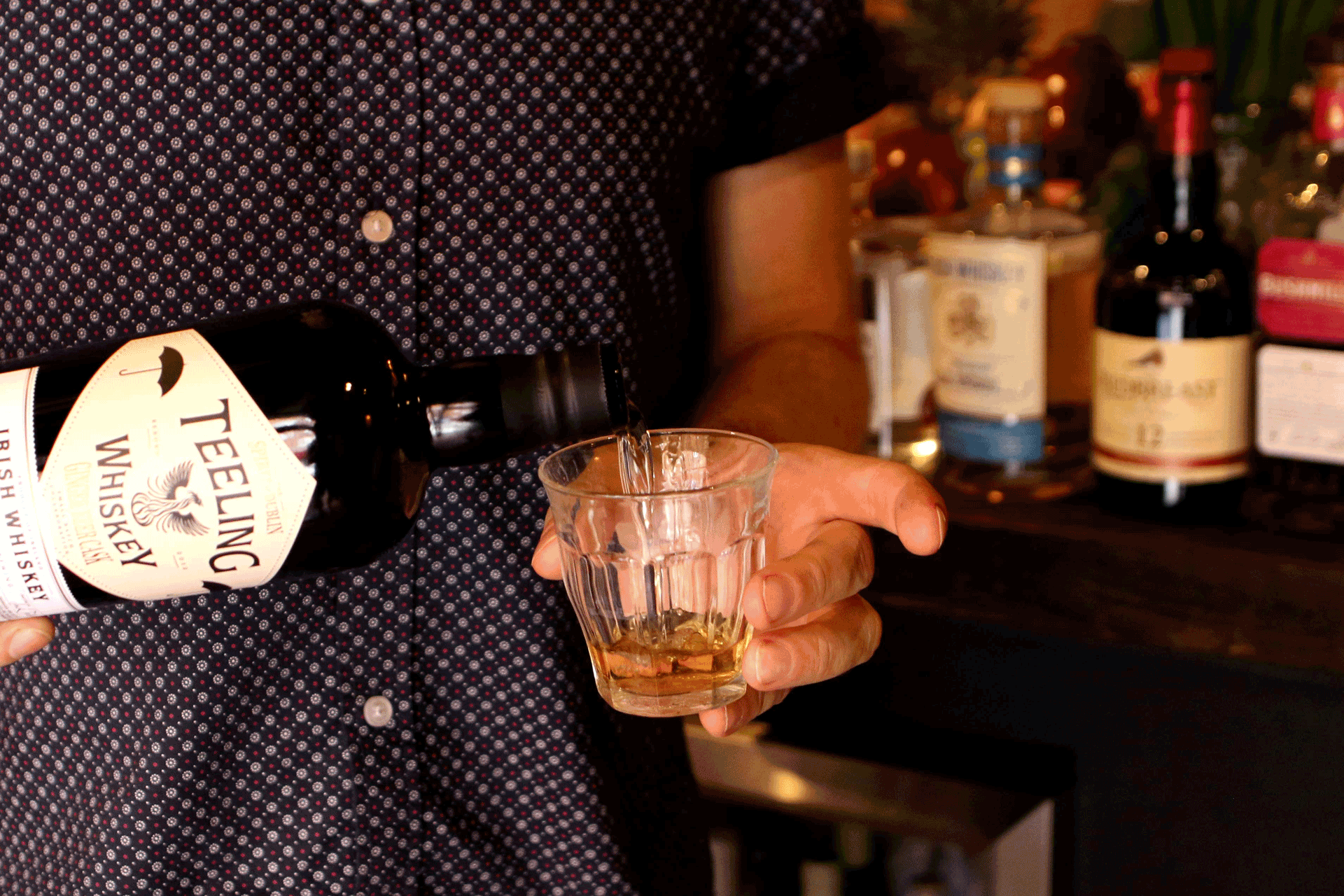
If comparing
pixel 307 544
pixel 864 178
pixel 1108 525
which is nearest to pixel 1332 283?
pixel 1108 525

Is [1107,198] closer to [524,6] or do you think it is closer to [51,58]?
[524,6]

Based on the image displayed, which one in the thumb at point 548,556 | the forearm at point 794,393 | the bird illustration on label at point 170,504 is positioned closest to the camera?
the bird illustration on label at point 170,504

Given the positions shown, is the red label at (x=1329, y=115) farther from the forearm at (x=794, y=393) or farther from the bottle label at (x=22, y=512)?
the bottle label at (x=22, y=512)

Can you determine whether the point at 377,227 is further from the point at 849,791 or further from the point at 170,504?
the point at 849,791

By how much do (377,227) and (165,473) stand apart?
229 mm

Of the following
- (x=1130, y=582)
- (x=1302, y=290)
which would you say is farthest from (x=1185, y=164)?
(x=1130, y=582)

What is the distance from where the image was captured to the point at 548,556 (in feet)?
2.35

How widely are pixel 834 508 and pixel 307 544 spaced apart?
0.90ft

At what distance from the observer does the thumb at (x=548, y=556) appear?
0.71 m

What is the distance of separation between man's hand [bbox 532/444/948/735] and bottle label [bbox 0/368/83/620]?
25 cm

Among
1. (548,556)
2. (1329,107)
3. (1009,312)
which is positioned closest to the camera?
(548,556)

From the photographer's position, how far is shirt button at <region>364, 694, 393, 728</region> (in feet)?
2.62

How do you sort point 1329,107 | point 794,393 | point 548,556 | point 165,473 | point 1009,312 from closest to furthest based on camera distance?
1. point 165,473
2. point 548,556
3. point 794,393
4. point 1329,107
5. point 1009,312

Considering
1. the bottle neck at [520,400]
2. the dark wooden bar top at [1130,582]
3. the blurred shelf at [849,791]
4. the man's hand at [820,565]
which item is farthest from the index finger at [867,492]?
the blurred shelf at [849,791]
